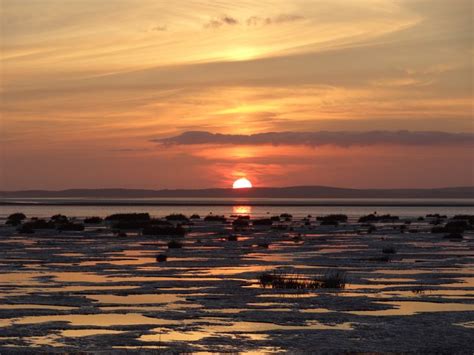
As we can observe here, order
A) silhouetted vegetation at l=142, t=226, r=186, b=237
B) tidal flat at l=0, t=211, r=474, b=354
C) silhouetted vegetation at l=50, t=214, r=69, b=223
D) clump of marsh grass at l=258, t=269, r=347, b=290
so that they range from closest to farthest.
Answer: tidal flat at l=0, t=211, r=474, b=354 → clump of marsh grass at l=258, t=269, r=347, b=290 → silhouetted vegetation at l=142, t=226, r=186, b=237 → silhouetted vegetation at l=50, t=214, r=69, b=223

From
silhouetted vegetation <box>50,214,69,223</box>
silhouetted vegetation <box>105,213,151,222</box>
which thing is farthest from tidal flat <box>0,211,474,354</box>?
silhouetted vegetation <box>105,213,151,222</box>

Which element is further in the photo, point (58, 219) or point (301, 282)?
point (58, 219)

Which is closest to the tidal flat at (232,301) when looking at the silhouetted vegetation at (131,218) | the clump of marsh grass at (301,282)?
the clump of marsh grass at (301,282)

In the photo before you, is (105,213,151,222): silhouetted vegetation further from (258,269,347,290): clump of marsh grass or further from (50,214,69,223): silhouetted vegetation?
(258,269,347,290): clump of marsh grass

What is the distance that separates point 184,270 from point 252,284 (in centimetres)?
591

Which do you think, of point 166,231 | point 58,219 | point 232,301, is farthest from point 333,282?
point 58,219

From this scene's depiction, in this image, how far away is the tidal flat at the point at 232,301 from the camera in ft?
62.7

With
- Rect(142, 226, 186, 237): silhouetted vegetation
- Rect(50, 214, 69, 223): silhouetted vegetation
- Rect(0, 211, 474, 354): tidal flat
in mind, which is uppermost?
Rect(50, 214, 69, 223): silhouetted vegetation

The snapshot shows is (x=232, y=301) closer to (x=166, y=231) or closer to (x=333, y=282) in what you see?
(x=333, y=282)

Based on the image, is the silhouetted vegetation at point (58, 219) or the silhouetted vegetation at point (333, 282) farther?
the silhouetted vegetation at point (58, 219)

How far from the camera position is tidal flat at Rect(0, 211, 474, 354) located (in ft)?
62.7

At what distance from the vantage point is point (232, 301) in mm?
25516

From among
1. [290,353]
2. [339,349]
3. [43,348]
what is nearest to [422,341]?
[339,349]

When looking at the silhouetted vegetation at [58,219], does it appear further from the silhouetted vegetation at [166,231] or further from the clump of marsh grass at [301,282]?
the clump of marsh grass at [301,282]
